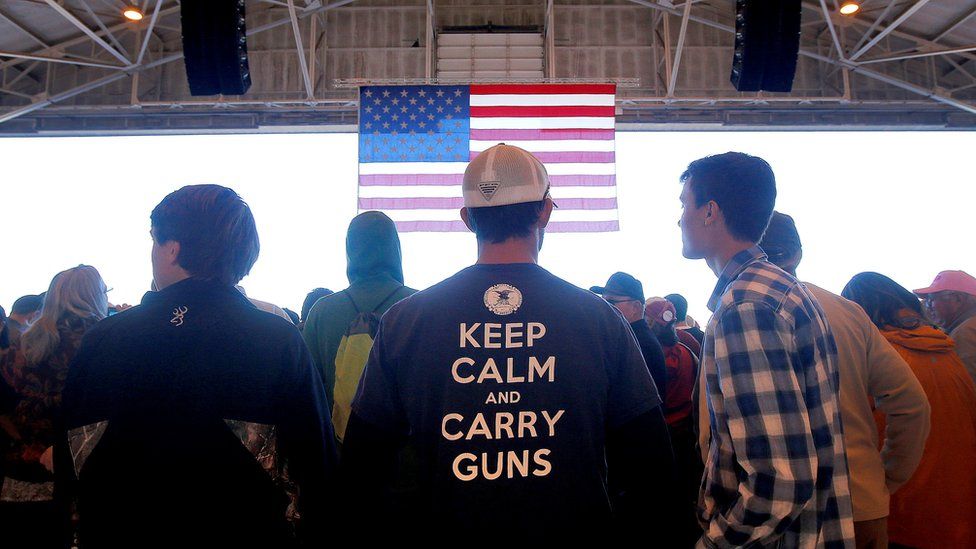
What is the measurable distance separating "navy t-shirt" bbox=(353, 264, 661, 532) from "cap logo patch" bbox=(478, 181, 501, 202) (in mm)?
157

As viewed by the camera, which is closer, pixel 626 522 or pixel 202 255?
pixel 626 522

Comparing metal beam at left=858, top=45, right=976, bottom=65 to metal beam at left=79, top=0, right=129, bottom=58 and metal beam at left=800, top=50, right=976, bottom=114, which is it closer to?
metal beam at left=800, top=50, right=976, bottom=114

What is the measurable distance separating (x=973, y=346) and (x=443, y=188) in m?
5.49

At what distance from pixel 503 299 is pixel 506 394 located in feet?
0.62

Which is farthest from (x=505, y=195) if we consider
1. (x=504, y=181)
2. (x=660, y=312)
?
(x=660, y=312)

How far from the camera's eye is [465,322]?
132 centimetres

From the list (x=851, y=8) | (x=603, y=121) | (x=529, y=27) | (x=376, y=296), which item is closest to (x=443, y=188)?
(x=603, y=121)

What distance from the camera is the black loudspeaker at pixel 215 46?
6.57 m

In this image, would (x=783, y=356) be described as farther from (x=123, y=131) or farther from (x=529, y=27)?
(x=123, y=131)

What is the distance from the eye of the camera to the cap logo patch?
1.40 meters

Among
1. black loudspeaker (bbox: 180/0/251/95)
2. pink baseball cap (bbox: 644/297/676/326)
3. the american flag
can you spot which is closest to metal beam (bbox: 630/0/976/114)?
the american flag

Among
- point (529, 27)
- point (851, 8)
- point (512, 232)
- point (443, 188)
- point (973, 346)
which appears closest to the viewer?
point (512, 232)

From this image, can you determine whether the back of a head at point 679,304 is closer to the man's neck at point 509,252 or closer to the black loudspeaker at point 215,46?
the man's neck at point 509,252

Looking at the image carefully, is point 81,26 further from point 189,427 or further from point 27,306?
point 189,427
